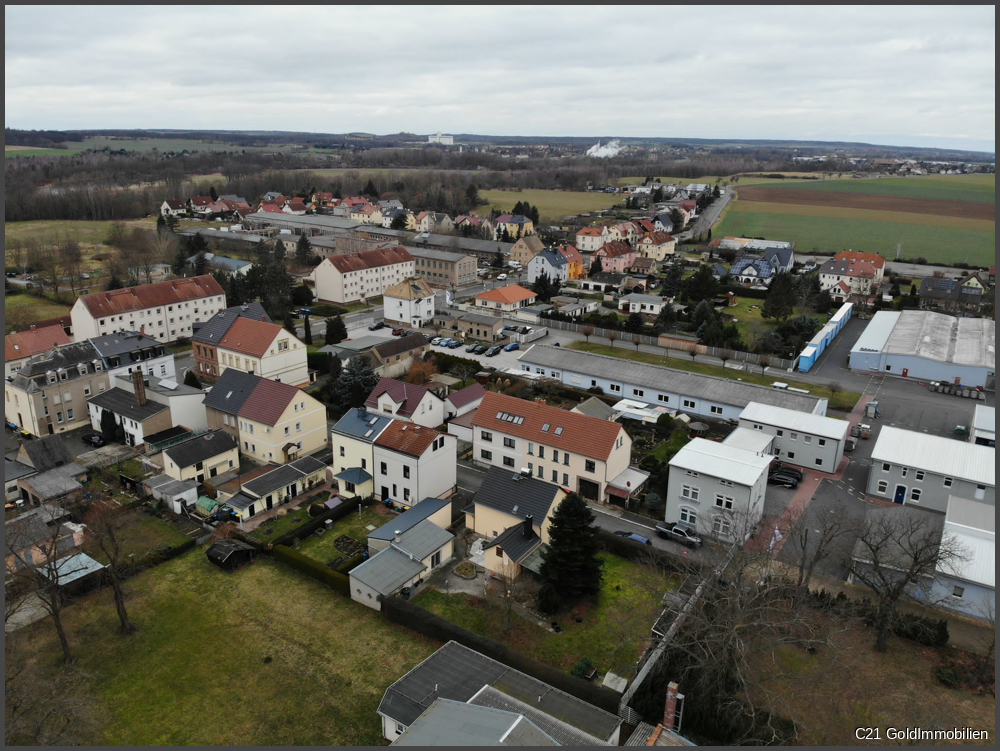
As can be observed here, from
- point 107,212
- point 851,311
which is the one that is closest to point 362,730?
point 851,311

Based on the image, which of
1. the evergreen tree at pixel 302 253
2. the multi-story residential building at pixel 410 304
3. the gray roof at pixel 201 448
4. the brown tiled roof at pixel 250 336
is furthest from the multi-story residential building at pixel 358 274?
the gray roof at pixel 201 448

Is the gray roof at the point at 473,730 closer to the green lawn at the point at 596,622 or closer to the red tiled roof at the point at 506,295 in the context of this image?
the green lawn at the point at 596,622

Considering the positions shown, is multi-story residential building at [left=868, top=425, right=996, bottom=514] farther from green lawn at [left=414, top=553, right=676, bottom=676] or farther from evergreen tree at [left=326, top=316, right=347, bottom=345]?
evergreen tree at [left=326, top=316, right=347, bottom=345]

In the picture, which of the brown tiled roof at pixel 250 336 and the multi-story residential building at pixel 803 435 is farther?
the brown tiled roof at pixel 250 336

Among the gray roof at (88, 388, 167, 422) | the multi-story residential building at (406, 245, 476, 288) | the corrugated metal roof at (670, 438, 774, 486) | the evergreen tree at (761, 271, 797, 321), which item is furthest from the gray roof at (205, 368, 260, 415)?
the evergreen tree at (761, 271, 797, 321)

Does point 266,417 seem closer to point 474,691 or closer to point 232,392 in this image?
point 232,392

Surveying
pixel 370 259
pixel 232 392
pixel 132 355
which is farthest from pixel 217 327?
pixel 370 259
